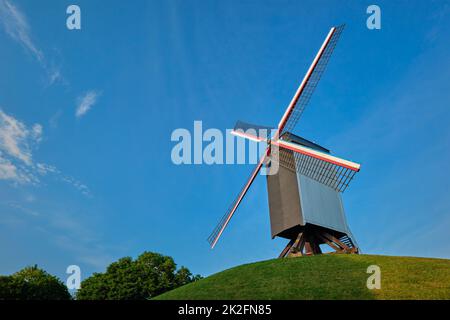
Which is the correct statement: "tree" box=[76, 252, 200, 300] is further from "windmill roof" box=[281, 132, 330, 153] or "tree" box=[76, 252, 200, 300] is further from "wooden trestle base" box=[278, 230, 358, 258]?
"windmill roof" box=[281, 132, 330, 153]

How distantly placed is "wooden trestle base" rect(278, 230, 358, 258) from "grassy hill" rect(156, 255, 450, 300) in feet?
7.83

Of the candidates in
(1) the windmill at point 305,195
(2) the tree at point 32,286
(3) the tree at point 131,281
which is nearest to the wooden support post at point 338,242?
(1) the windmill at point 305,195

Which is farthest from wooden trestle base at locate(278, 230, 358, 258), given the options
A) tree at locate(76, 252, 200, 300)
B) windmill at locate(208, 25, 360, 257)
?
tree at locate(76, 252, 200, 300)

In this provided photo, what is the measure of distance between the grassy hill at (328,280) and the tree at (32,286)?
100 feet

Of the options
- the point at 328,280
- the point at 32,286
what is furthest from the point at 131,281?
the point at 328,280

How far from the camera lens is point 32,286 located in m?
42.1

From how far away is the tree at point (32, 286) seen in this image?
127 ft

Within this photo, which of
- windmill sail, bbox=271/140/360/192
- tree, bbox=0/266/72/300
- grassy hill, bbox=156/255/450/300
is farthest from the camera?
tree, bbox=0/266/72/300

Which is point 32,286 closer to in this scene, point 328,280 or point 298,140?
point 298,140

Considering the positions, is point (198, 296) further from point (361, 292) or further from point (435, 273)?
point (435, 273)

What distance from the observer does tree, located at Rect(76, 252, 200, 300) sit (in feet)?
129

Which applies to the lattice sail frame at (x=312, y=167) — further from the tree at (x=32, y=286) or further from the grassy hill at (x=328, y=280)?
the tree at (x=32, y=286)

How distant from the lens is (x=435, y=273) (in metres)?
17.7

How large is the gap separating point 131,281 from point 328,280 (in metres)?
30.8
